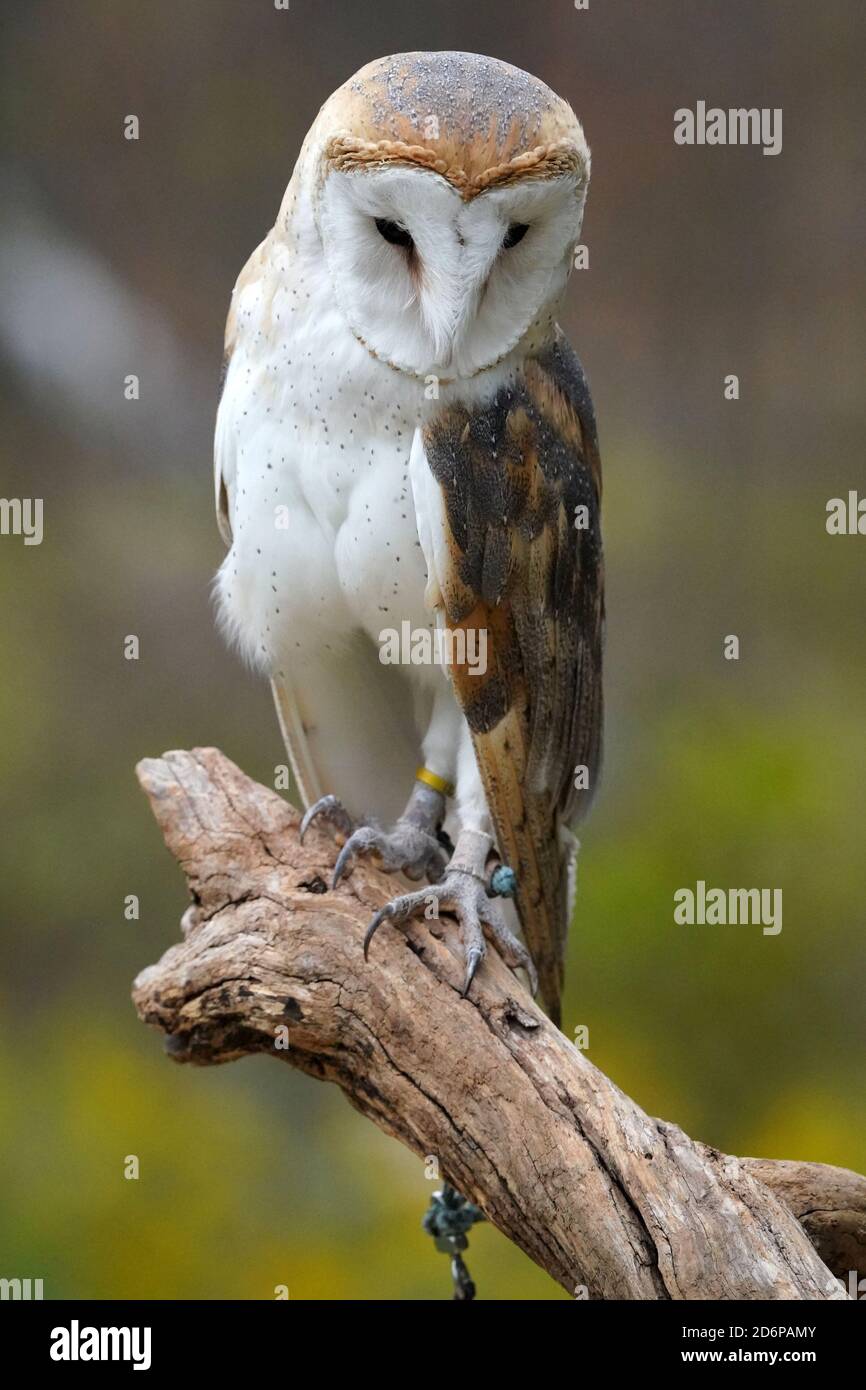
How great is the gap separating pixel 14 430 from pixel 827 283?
1.79m

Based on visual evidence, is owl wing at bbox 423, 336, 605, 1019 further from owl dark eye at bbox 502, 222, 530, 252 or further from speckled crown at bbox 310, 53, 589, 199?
speckled crown at bbox 310, 53, 589, 199

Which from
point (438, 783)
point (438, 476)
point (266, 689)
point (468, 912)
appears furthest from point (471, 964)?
point (266, 689)

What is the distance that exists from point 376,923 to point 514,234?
2.80ft

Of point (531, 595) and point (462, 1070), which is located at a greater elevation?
point (531, 595)

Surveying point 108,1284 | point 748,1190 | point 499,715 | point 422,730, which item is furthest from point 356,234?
point 108,1284

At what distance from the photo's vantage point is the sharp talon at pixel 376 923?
1748 millimetres

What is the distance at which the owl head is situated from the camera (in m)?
1.55

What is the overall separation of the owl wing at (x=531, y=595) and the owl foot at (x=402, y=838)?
14cm

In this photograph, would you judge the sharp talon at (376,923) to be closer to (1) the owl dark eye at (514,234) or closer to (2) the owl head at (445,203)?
(2) the owl head at (445,203)

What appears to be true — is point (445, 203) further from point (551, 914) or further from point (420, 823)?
point (551, 914)

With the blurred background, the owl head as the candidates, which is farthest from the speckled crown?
the blurred background

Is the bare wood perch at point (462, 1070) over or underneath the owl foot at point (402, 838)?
underneath

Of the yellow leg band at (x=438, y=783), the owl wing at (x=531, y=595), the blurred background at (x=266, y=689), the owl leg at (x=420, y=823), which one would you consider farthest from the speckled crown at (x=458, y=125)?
the blurred background at (x=266, y=689)

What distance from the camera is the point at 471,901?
1850 mm
